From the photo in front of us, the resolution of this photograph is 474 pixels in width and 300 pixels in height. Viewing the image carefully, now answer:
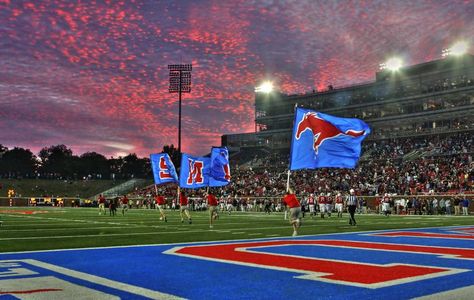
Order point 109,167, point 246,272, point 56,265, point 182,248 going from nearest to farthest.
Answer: point 246,272 → point 56,265 → point 182,248 → point 109,167

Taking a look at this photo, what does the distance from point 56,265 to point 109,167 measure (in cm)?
14853

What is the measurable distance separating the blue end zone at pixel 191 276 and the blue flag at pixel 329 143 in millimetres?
7173

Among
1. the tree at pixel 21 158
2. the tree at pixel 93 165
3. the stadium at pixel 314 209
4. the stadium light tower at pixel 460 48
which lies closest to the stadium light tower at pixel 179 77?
the stadium at pixel 314 209

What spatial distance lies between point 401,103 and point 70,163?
96713 mm

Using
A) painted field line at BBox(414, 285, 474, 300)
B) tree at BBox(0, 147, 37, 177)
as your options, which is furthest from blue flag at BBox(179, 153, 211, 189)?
tree at BBox(0, 147, 37, 177)

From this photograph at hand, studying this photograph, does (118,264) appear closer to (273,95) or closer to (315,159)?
(315,159)

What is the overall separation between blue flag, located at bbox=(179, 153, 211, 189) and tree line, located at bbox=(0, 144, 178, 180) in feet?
321

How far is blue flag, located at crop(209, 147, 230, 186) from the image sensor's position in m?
29.1

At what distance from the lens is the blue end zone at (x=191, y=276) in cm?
672

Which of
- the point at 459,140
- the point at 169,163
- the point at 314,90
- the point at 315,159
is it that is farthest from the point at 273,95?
the point at 315,159

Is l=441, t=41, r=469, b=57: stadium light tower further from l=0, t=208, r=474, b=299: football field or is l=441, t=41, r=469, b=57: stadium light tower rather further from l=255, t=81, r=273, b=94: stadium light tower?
l=0, t=208, r=474, b=299: football field

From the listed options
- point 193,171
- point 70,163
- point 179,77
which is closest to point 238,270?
point 193,171

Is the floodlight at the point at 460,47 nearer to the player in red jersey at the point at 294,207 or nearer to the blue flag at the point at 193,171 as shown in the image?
the blue flag at the point at 193,171

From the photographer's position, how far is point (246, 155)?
297 feet
